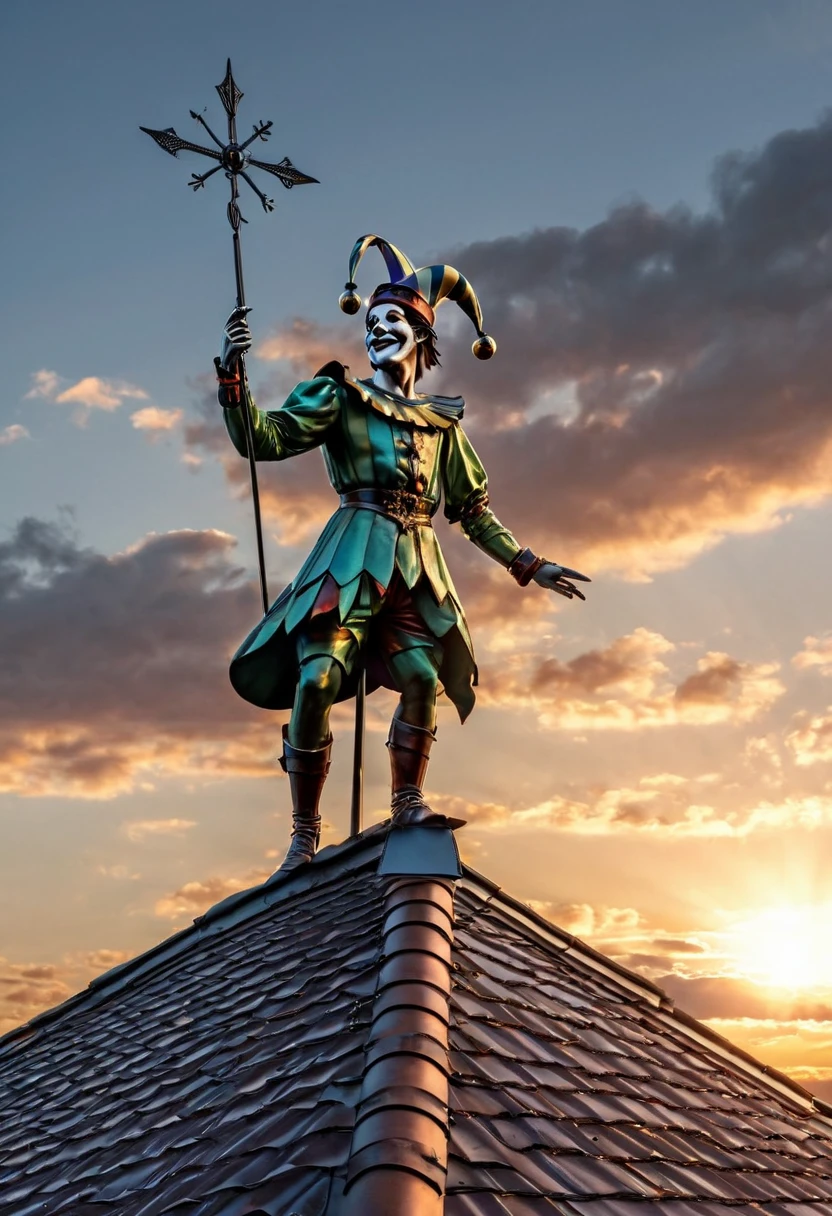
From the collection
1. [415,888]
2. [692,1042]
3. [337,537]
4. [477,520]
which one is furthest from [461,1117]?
[477,520]

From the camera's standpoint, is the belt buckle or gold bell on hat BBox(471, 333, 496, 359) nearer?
the belt buckle

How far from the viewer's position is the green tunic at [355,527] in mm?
7562

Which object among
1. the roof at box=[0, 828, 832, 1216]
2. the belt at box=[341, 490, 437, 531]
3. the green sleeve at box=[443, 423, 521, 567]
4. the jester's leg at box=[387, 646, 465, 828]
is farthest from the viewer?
the green sleeve at box=[443, 423, 521, 567]

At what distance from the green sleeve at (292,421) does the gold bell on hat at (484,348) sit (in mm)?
1167

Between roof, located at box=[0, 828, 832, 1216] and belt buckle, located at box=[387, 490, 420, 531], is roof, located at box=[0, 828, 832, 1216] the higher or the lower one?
the lower one

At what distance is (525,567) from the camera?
834cm

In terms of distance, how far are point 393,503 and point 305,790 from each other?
1.72 metres

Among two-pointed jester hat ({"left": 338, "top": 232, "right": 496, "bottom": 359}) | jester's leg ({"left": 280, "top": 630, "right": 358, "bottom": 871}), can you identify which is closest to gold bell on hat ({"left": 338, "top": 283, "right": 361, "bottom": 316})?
two-pointed jester hat ({"left": 338, "top": 232, "right": 496, "bottom": 359})

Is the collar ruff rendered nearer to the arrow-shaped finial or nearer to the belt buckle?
the belt buckle

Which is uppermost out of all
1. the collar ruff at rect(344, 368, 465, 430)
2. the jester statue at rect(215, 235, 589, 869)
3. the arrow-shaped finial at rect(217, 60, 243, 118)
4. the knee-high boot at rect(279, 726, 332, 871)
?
the arrow-shaped finial at rect(217, 60, 243, 118)

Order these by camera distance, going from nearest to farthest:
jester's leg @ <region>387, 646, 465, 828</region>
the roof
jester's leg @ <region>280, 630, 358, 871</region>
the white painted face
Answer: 1. the roof
2. jester's leg @ <region>280, 630, 358, 871</region>
3. jester's leg @ <region>387, 646, 465, 828</region>
4. the white painted face

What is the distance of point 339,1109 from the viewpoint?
425cm

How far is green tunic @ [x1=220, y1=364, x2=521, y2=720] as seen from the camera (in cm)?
756

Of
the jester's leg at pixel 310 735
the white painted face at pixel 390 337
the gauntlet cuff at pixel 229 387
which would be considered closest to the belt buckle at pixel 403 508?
Answer: the jester's leg at pixel 310 735
